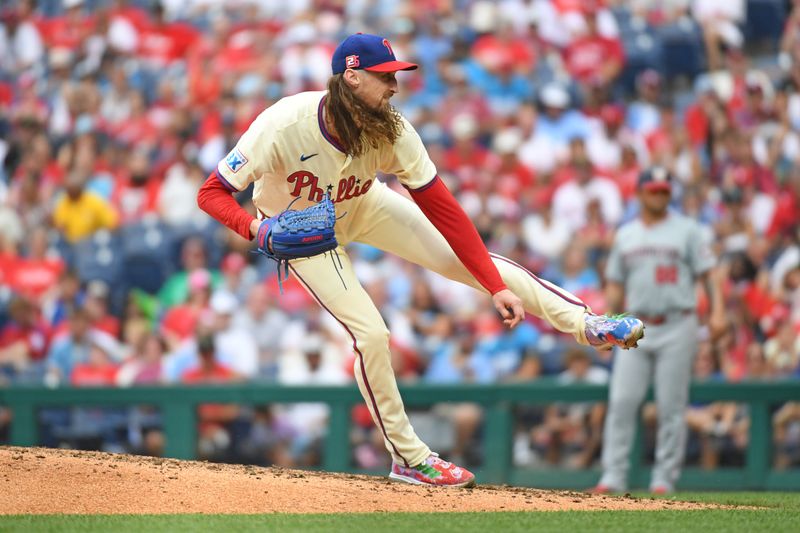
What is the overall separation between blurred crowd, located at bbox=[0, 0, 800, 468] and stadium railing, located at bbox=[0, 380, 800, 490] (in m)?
0.10

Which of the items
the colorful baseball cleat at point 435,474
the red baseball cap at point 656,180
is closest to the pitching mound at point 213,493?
the colorful baseball cleat at point 435,474

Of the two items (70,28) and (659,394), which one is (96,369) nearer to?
(659,394)

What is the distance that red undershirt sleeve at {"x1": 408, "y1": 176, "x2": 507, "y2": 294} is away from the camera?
541 centimetres

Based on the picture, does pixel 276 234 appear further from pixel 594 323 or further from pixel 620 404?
pixel 620 404

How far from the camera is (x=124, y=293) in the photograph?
10008mm

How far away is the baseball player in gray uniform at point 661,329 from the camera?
7371mm

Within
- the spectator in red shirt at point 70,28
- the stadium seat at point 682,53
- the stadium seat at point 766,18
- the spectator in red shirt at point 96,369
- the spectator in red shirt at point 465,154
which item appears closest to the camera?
the spectator in red shirt at point 96,369

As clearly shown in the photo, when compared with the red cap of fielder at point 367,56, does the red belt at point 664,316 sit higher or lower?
lower

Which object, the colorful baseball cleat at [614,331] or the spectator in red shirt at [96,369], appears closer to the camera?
the colorful baseball cleat at [614,331]

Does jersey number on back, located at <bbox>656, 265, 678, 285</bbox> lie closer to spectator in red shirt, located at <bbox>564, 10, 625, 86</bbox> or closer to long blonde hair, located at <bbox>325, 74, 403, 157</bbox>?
long blonde hair, located at <bbox>325, 74, 403, 157</bbox>

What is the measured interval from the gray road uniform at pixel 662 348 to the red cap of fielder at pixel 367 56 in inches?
112

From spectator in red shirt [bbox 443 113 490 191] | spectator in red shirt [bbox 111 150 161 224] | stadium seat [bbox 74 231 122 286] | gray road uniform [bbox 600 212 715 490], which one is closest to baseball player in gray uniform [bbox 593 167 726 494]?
gray road uniform [bbox 600 212 715 490]

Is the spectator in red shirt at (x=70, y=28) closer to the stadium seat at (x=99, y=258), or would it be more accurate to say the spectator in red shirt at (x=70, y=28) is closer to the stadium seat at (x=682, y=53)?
the stadium seat at (x=99, y=258)

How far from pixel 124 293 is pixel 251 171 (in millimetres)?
5098
